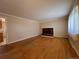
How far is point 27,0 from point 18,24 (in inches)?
132

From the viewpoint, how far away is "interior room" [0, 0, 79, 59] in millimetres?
3546

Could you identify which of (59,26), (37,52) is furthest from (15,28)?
(59,26)

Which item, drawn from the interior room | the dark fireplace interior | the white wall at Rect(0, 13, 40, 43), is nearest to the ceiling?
the interior room

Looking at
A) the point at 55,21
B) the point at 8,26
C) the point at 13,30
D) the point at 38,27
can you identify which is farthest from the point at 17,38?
the point at 55,21

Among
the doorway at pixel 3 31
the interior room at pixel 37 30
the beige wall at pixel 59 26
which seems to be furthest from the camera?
the beige wall at pixel 59 26

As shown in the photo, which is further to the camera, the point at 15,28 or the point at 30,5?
the point at 15,28

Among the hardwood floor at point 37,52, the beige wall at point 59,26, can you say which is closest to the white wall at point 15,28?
the hardwood floor at point 37,52

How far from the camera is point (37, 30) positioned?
1038 centimetres

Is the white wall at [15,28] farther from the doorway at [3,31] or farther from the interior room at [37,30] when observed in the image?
the doorway at [3,31]

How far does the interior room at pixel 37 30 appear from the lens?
11.6 ft

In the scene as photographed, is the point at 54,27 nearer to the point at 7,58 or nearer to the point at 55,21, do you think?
the point at 55,21

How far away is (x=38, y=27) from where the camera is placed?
10.6 metres

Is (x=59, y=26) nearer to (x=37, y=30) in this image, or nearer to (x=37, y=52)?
(x=37, y=30)

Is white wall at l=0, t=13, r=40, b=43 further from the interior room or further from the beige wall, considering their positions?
the beige wall
